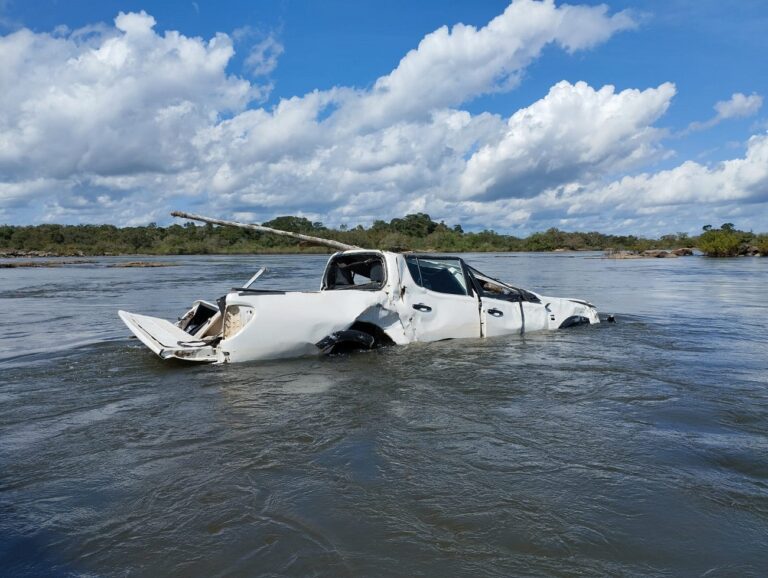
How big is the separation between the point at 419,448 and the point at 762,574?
229 centimetres

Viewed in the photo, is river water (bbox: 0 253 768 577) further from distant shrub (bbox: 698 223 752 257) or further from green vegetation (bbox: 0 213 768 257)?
green vegetation (bbox: 0 213 768 257)

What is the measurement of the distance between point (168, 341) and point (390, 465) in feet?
14.7

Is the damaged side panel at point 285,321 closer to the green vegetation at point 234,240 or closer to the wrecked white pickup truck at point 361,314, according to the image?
the wrecked white pickup truck at point 361,314

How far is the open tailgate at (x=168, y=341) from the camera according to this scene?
23.1 feet

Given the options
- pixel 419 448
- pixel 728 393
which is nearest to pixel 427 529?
pixel 419 448

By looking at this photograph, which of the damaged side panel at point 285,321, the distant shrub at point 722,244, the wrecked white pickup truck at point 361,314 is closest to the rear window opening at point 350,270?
the wrecked white pickup truck at point 361,314

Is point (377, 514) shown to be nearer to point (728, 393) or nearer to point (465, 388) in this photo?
point (465, 388)

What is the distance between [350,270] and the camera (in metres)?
9.57

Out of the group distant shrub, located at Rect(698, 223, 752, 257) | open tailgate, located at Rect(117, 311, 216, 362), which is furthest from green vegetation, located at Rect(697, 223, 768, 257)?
open tailgate, located at Rect(117, 311, 216, 362)

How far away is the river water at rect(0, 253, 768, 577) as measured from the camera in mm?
2992

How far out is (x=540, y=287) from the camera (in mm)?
21516

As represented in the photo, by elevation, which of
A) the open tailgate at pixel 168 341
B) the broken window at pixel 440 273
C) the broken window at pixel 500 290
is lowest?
the open tailgate at pixel 168 341

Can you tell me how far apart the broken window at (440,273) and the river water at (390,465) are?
1176 millimetres

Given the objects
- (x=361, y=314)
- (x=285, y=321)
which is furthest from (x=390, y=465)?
(x=361, y=314)
